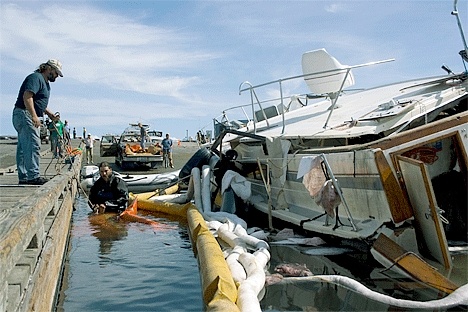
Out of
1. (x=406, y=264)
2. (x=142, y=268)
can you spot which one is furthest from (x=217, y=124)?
(x=406, y=264)

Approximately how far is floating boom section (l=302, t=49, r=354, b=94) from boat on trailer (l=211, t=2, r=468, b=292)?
125 centimetres

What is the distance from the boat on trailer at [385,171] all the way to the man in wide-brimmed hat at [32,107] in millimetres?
4008

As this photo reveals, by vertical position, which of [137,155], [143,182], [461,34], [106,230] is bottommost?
[106,230]

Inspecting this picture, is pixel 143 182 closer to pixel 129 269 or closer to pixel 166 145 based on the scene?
pixel 129 269

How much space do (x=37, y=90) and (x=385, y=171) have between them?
513 cm

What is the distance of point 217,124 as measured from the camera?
15.8 meters

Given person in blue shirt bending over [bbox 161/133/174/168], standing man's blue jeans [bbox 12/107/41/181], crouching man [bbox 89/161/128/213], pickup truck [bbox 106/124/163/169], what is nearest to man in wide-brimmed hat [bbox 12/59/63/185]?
standing man's blue jeans [bbox 12/107/41/181]

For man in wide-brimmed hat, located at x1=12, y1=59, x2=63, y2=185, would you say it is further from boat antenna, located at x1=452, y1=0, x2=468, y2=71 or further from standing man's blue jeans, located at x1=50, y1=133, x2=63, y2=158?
standing man's blue jeans, located at x1=50, y1=133, x2=63, y2=158

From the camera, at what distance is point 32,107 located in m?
7.54

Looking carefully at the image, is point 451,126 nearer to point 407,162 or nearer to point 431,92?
point 407,162

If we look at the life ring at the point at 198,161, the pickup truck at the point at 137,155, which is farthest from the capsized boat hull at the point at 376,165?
the pickup truck at the point at 137,155

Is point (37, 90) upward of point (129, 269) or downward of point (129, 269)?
upward

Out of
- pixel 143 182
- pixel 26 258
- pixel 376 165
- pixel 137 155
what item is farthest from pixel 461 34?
pixel 137 155

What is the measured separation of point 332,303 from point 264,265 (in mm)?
1273
